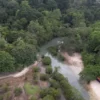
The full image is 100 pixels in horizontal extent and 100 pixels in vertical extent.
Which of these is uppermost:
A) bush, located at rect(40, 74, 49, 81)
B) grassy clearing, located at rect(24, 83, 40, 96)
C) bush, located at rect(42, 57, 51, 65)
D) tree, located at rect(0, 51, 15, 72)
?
tree, located at rect(0, 51, 15, 72)

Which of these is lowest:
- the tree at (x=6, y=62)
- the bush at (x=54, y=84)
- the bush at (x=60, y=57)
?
the bush at (x=60, y=57)

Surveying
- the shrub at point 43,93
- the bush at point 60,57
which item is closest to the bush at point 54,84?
the shrub at point 43,93

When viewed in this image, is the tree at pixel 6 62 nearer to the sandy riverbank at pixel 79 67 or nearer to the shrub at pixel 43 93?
the shrub at pixel 43 93

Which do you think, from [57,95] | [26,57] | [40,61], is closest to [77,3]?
[40,61]

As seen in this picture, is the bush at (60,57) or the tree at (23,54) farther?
the bush at (60,57)

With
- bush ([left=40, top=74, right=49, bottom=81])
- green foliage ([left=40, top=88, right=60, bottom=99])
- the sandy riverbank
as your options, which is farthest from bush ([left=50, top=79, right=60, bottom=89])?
the sandy riverbank

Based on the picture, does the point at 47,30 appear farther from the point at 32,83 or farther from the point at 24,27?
the point at 32,83

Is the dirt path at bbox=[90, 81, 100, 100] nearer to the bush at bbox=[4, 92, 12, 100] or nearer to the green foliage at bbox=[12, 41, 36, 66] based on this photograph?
the green foliage at bbox=[12, 41, 36, 66]
